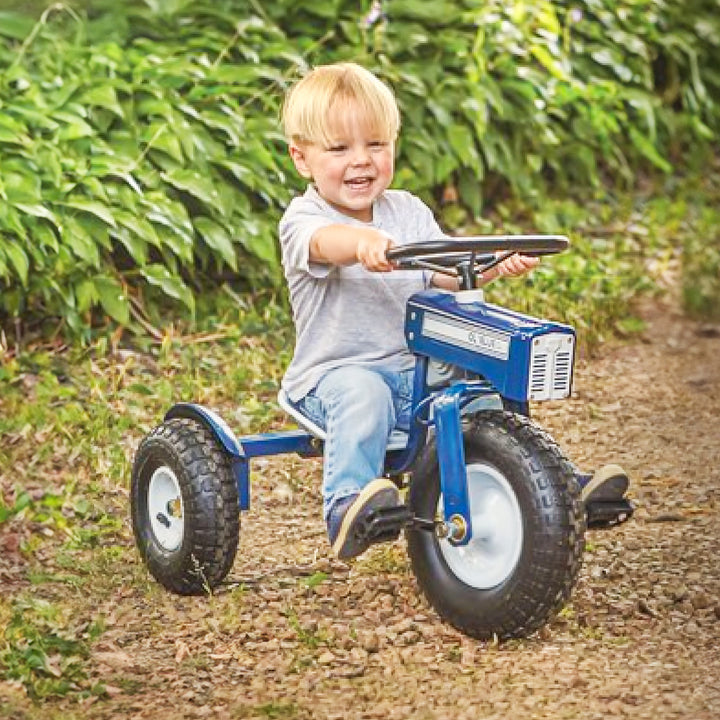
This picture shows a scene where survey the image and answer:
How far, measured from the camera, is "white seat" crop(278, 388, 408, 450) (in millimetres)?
4211

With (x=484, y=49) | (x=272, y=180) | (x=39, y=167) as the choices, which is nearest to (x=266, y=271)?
(x=272, y=180)

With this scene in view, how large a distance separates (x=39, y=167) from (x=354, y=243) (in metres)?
2.40

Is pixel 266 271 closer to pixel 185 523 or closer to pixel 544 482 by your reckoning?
pixel 185 523

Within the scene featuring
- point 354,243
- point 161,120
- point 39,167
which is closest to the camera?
point 354,243

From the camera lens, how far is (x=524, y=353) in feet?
12.5

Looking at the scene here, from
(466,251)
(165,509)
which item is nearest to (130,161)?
(165,509)

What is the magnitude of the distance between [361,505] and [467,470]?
0.25 metres

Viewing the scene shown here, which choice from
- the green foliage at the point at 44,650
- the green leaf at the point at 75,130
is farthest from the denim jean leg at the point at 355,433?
the green leaf at the point at 75,130

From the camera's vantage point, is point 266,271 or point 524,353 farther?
point 266,271

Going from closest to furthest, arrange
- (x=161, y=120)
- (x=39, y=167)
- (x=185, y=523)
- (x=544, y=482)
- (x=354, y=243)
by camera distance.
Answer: (x=544, y=482), (x=354, y=243), (x=185, y=523), (x=39, y=167), (x=161, y=120)

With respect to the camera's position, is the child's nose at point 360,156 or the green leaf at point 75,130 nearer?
the child's nose at point 360,156

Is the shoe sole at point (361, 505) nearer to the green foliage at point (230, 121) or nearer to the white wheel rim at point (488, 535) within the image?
the white wheel rim at point (488, 535)

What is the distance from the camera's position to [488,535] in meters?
3.88

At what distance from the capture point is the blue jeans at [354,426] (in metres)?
4.04
